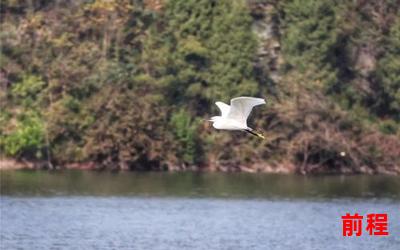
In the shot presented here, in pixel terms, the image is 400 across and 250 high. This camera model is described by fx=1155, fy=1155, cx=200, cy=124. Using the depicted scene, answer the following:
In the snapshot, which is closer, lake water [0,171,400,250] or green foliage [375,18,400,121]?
lake water [0,171,400,250]

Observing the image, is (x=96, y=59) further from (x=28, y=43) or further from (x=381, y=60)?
(x=381, y=60)

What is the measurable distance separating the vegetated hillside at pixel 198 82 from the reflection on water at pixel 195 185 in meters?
2.30

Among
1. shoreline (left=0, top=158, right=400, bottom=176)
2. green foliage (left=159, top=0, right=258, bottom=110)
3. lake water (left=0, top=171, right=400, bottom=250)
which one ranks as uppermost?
green foliage (left=159, top=0, right=258, bottom=110)

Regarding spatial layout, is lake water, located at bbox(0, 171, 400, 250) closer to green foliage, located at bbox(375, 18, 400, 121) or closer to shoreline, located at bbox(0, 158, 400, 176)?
shoreline, located at bbox(0, 158, 400, 176)

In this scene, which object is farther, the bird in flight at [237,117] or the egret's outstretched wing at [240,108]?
the bird in flight at [237,117]

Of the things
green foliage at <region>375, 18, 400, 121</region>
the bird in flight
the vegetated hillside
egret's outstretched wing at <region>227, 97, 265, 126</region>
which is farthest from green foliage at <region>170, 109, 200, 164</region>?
egret's outstretched wing at <region>227, 97, 265, 126</region>

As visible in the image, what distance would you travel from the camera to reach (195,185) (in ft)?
161

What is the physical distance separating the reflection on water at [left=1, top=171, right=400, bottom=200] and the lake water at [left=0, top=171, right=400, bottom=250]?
4cm

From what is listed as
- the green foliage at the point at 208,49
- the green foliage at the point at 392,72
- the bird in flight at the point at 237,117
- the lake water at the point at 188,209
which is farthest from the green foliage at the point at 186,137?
the bird in flight at the point at 237,117

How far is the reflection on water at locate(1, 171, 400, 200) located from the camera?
45656 mm

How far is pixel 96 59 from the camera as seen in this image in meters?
61.1

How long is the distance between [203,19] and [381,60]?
9868mm

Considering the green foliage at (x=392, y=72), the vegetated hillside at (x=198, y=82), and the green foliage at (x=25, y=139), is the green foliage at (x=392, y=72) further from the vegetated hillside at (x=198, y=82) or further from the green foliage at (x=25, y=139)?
the green foliage at (x=25, y=139)

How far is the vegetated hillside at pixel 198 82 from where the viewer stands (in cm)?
5653
